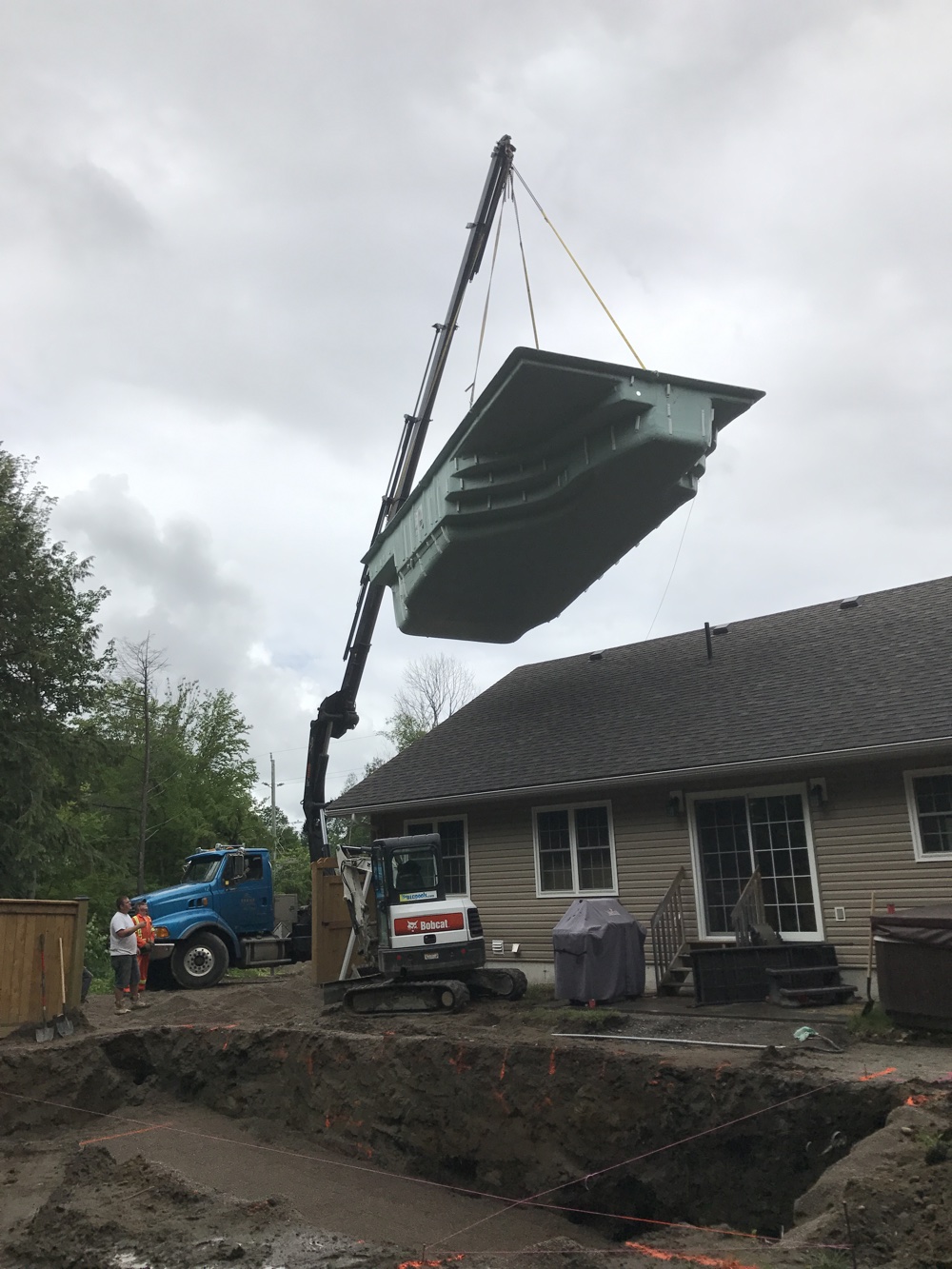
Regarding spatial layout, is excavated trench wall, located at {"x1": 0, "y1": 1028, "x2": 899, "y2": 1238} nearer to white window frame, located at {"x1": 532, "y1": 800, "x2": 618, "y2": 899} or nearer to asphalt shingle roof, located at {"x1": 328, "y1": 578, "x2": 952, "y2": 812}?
white window frame, located at {"x1": 532, "y1": 800, "x2": 618, "y2": 899}

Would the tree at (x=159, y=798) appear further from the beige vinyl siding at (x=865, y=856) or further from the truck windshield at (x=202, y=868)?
the beige vinyl siding at (x=865, y=856)

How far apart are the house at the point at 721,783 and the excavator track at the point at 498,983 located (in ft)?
4.84

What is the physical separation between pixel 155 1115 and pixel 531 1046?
16.6 feet

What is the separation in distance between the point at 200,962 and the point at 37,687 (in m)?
10.4

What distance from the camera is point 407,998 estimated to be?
12766mm

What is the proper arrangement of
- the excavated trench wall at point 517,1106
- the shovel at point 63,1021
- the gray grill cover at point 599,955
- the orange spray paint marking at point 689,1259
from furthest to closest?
the shovel at point 63,1021 < the gray grill cover at point 599,955 < the excavated trench wall at point 517,1106 < the orange spray paint marking at point 689,1259

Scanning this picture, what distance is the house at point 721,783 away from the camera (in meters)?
11.6

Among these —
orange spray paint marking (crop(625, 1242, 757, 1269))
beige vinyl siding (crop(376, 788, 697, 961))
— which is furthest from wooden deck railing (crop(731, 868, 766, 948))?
orange spray paint marking (crop(625, 1242, 757, 1269))

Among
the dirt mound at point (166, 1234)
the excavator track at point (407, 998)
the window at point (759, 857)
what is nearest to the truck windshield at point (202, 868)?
the excavator track at point (407, 998)

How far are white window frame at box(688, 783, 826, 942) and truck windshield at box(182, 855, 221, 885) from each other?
939 cm

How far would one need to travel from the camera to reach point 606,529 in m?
15.8

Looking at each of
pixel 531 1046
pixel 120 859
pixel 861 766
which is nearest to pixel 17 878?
pixel 120 859

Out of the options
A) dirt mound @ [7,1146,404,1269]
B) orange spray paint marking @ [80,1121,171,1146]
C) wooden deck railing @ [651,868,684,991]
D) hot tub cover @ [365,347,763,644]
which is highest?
hot tub cover @ [365,347,763,644]

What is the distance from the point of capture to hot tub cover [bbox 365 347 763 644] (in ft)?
44.1
